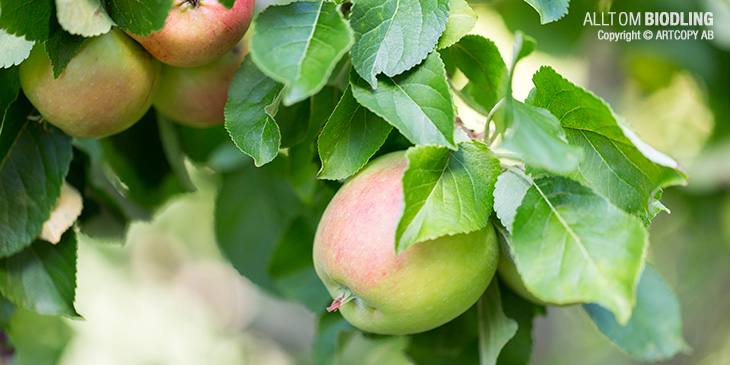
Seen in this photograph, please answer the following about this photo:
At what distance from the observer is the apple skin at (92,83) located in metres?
0.47

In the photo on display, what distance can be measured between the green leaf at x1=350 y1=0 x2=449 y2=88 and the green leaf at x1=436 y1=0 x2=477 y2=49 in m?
0.01

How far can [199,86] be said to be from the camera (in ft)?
1.85

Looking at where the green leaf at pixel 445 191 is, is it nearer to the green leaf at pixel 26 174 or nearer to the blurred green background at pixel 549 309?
the blurred green background at pixel 549 309

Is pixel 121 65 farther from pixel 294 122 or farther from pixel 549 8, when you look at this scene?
pixel 549 8

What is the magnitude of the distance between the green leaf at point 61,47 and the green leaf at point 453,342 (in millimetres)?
419

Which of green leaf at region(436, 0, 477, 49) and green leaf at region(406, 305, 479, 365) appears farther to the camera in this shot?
green leaf at region(406, 305, 479, 365)

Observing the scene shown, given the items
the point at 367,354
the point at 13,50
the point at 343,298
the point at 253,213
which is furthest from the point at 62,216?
the point at 367,354

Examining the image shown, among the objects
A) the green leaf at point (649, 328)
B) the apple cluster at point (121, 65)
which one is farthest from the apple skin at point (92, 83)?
the green leaf at point (649, 328)

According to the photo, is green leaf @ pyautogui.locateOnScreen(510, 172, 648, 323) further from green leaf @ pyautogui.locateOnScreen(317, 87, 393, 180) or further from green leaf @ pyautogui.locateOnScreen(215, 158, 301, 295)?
green leaf @ pyautogui.locateOnScreen(215, 158, 301, 295)

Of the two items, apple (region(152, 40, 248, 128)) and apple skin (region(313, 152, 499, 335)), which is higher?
apple (region(152, 40, 248, 128))

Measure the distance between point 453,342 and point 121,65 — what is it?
413 mm

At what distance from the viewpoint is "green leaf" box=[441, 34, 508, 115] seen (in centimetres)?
49

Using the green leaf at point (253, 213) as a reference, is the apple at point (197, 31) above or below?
above

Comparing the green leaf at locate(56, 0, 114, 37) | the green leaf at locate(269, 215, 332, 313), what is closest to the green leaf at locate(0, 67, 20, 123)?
the green leaf at locate(56, 0, 114, 37)
